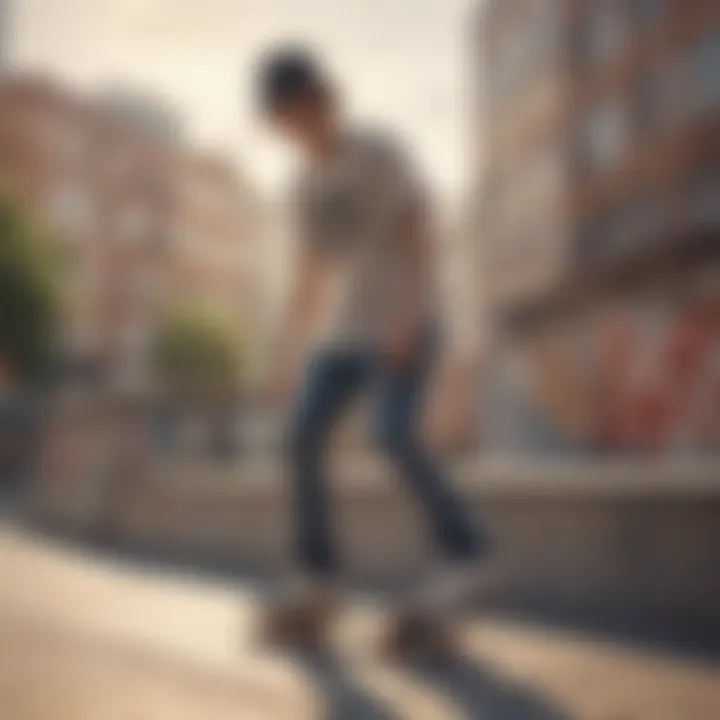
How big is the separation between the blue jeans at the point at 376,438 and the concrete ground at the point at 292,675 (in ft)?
0.99

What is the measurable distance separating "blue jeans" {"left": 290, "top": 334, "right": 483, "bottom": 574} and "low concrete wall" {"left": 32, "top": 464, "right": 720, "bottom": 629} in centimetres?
30

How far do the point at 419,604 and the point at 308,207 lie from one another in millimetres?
1146

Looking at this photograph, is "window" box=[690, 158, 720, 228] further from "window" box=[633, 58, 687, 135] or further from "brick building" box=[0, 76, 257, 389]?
"brick building" box=[0, 76, 257, 389]

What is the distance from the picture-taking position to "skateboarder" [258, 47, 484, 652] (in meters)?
2.58

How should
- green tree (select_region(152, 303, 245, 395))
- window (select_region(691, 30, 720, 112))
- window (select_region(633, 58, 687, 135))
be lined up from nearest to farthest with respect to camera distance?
1. window (select_region(691, 30, 720, 112))
2. window (select_region(633, 58, 687, 135))
3. green tree (select_region(152, 303, 245, 395))

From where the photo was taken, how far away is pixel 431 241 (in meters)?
2.68

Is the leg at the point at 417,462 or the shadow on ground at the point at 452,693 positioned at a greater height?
the leg at the point at 417,462

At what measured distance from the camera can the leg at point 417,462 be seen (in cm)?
258

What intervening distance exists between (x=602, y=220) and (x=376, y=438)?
103 feet

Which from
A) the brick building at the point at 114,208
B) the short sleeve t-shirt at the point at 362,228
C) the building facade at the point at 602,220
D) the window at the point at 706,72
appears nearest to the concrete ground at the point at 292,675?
the short sleeve t-shirt at the point at 362,228

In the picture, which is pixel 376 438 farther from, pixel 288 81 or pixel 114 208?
pixel 114 208

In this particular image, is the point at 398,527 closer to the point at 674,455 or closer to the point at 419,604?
the point at 419,604

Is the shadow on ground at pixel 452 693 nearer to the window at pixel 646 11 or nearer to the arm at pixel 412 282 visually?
the arm at pixel 412 282

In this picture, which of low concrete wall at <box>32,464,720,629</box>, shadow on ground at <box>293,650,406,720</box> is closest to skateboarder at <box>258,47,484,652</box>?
shadow on ground at <box>293,650,406,720</box>
